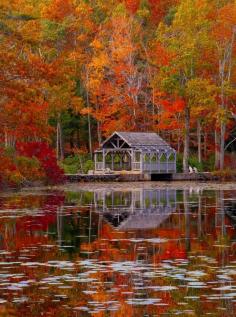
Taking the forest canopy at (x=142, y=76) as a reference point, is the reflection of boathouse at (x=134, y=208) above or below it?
below

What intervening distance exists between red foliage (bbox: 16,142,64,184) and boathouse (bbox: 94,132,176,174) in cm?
1274

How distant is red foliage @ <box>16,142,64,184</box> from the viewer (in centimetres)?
4675

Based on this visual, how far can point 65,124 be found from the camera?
68.8 m

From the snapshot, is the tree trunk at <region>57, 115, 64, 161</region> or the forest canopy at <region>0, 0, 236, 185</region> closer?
the forest canopy at <region>0, 0, 236, 185</region>

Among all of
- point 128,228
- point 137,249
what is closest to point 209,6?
point 128,228

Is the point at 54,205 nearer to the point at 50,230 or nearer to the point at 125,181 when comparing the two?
the point at 50,230

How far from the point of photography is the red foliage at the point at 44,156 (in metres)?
46.8

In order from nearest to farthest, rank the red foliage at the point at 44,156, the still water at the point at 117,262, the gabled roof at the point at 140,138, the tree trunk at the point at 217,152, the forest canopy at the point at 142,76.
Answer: the still water at the point at 117,262 < the red foliage at the point at 44,156 < the gabled roof at the point at 140,138 < the forest canopy at the point at 142,76 < the tree trunk at the point at 217,152

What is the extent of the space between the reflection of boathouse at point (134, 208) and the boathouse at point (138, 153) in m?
21.4

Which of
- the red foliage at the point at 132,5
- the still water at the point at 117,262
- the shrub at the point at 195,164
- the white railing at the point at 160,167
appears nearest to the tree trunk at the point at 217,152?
the shrub at the point at 195,164

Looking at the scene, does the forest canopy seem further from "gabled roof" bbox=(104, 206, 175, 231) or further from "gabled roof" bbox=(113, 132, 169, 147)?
"gabled roof" bbox=(104, 206, 175, 231)

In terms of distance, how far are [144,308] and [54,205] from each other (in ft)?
62.7

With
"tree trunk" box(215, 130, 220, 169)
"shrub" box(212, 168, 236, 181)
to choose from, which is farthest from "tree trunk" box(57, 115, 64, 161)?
"shrub" box(212, 168, 236, 181)

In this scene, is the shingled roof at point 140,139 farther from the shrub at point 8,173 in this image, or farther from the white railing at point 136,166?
the shrub at point 8,173
